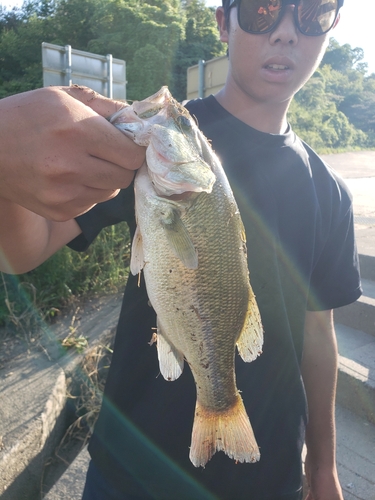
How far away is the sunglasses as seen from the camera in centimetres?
189

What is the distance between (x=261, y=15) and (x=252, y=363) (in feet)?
5.25

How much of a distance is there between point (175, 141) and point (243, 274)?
0.48m

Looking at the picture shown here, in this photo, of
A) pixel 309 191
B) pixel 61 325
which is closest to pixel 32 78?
pixel 61 325

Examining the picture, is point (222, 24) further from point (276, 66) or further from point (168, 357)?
point (168, 357)

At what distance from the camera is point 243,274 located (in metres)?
1.32

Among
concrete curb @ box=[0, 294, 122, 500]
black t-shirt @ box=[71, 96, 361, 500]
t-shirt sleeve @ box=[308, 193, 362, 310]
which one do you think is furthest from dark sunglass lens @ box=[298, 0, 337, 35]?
concrete curb @ box=[0, 294, 122, 500]

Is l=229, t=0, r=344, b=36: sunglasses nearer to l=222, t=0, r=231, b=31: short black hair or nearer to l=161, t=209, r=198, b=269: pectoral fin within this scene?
l=222, t=0, r=231, b=31: short black hair

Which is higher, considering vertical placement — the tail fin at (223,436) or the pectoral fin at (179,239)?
the pectoral fin at (179,239)

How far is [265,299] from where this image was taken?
1.73m

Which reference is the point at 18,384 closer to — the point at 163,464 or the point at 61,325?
the point at 61,325

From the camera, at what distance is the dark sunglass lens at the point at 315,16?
1.90 m

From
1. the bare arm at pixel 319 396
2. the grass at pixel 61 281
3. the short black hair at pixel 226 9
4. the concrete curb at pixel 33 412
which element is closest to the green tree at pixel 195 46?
the grass at pixel 61 281

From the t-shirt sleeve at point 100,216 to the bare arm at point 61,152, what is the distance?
409 millimetres

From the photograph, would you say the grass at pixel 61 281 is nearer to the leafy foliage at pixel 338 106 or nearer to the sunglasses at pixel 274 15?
the sunglasses at pixel 274 15
